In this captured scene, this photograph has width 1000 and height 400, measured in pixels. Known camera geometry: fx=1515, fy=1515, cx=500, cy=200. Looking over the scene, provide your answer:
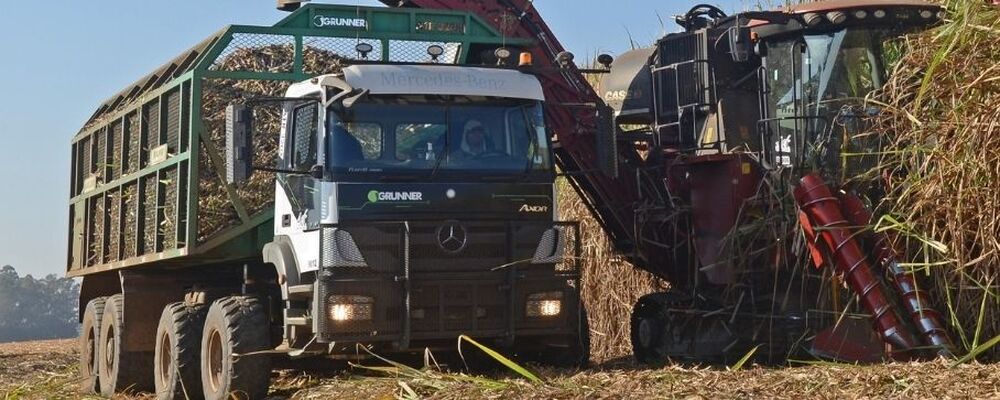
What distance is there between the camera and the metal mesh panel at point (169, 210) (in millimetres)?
12664

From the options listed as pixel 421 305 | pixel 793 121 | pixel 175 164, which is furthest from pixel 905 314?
pixel 175 164

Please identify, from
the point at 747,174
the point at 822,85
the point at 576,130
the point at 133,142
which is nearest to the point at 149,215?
the point at 133,142

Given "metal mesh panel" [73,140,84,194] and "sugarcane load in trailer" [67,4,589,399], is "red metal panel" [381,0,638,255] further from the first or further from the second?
"metal mesh panel" [73,140,84,194]

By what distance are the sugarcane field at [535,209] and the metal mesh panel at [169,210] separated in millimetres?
35

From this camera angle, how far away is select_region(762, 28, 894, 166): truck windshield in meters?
12.6

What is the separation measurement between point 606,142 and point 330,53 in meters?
2.60

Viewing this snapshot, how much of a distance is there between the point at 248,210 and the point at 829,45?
5.06 m

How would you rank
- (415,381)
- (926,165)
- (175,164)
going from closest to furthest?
1. (415,381)
2. (926,165)
3. (175,164)

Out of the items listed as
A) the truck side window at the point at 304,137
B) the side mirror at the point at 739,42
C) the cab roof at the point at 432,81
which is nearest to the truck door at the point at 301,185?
the truck side window at the point at 304,137

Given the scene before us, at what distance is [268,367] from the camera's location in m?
11.1

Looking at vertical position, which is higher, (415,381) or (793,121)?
(793,121)

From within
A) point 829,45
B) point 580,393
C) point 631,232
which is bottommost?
point 580,393

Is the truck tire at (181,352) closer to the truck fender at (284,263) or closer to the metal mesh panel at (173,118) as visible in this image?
the truck fender at (284,263)

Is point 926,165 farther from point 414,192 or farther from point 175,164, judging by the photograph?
point 175,164
